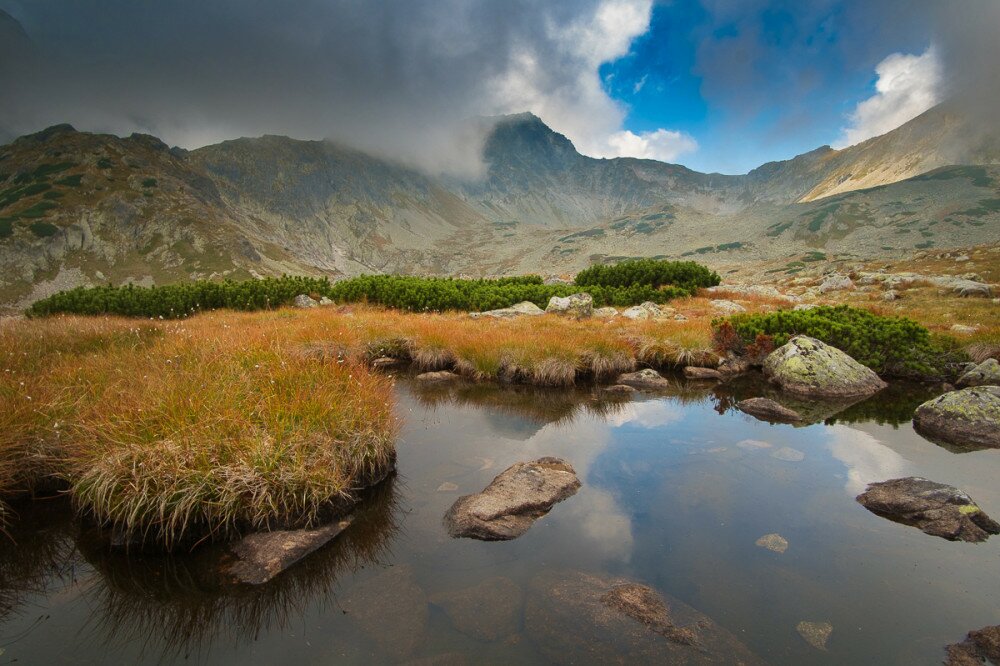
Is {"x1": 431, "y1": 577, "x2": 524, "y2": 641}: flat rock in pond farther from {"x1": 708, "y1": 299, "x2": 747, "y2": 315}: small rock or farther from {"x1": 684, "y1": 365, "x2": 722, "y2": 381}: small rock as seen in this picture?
{"x1": 708, "y1": 299, "x2": 747, "y2": 315}: small rock

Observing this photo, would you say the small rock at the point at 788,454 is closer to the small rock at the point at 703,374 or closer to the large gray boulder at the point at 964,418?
the large gray boulder at the point at 964,418

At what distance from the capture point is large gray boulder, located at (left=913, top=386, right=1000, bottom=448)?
10.6 metres

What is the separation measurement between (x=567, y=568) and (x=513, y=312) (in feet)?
67.0

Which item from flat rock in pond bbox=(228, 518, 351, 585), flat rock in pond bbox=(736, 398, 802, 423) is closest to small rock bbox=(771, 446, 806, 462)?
flat rock in pond bbox=(736, 398, 802, 423)

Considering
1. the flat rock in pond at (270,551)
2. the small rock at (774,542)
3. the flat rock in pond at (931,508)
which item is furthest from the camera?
the flat rock in pond at (931,508)

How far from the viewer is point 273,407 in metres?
8.09

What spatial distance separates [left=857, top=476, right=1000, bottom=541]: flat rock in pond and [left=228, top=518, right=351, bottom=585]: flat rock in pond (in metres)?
9.09

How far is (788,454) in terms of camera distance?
10.1 m

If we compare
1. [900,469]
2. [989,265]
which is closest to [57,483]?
[900,469]

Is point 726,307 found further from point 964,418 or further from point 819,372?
point 964,418

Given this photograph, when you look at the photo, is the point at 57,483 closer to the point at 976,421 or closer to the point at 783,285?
the point at 976,421

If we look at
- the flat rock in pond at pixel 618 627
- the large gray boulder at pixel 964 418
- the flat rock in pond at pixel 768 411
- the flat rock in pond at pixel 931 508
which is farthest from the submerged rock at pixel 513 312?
the flat rock in pond at pixel 618 627

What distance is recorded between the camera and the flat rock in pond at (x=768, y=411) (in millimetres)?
12391

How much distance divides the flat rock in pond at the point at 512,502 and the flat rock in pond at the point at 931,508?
5149 millimetres
